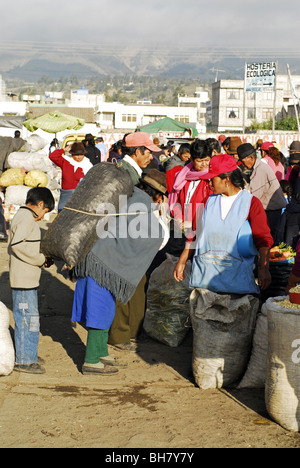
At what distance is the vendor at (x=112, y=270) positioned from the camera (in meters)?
4.89

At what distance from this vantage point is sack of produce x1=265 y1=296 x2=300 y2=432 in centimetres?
391

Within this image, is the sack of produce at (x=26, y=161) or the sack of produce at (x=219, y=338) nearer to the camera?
the sack of produce at (x=219, y=338)

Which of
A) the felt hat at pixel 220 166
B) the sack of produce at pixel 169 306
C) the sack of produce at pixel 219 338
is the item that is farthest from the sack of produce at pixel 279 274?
the felt hat at pixel 220 166

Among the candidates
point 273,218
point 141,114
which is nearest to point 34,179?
point 273,218

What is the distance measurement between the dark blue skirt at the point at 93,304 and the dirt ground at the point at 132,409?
496 mm

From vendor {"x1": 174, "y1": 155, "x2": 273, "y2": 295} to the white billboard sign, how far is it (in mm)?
67670

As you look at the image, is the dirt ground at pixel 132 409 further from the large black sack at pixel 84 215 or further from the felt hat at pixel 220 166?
the felt hat at pixel 220 166

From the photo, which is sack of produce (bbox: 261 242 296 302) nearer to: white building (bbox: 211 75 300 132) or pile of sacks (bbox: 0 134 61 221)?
pile of sacks (bbox: 0 134 61 221)

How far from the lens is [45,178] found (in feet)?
43.8

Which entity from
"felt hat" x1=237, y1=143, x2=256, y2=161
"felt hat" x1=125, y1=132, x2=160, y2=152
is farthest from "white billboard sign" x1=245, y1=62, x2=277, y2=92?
"felt hat" x1=125, y1=132, x2=160, y2=152

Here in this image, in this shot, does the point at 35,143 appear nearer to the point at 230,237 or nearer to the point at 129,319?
the point at 129,319

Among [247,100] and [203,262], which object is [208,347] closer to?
[203,262]

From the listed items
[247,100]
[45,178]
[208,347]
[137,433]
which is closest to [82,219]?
[208,347]
